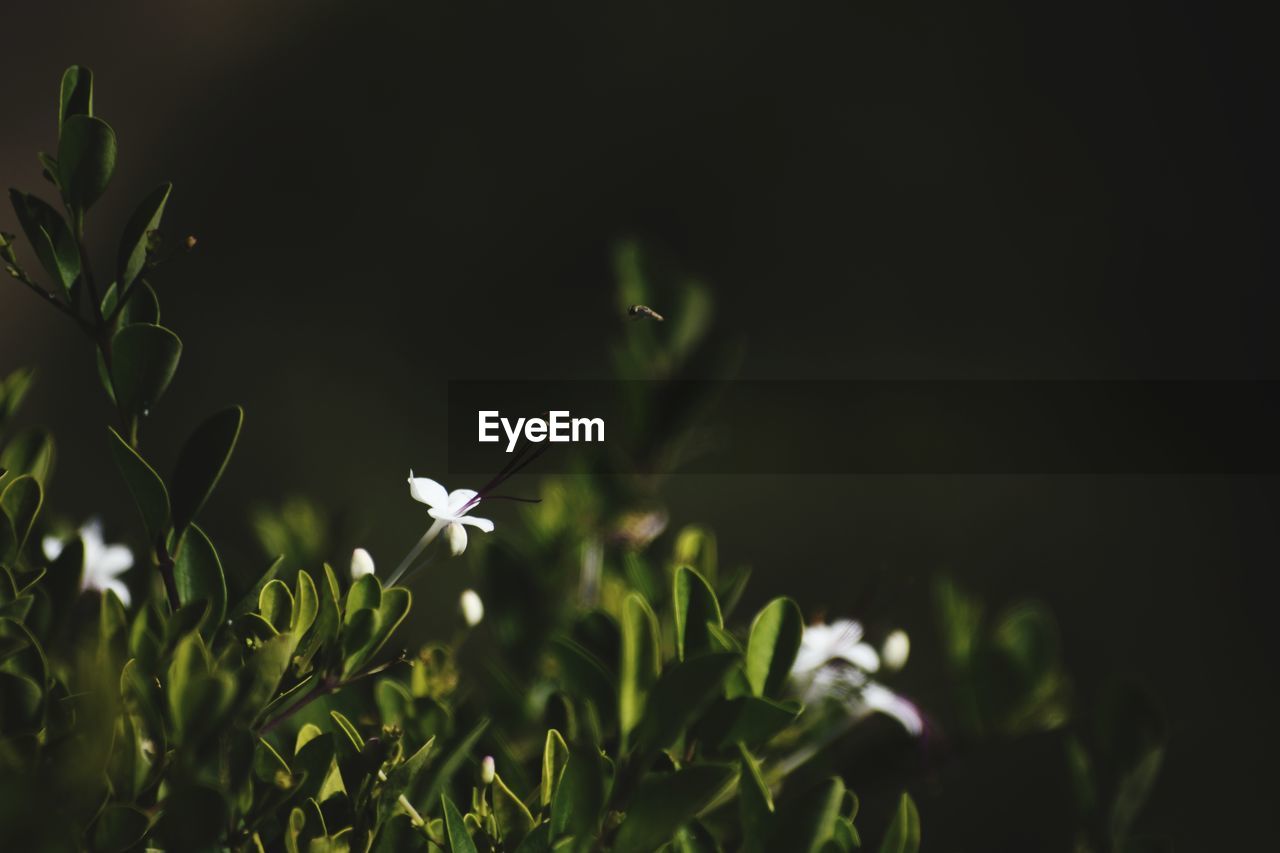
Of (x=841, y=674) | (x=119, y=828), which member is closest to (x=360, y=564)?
(x=119, y=828)

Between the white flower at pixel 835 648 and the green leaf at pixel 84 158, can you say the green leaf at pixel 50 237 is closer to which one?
the green leaf at pixel 84 158

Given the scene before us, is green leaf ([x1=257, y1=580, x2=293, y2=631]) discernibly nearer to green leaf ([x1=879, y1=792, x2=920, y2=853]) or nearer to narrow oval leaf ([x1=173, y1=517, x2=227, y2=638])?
narrow oval leaf ([x1=173, y1=517, x2=227, y2=638])

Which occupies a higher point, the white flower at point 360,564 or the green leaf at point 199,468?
the green leaf at point 199,468

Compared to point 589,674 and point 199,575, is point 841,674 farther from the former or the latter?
point 199,575

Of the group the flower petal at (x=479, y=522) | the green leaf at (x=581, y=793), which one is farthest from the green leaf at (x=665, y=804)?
the flower petal at (x=479, y=522)

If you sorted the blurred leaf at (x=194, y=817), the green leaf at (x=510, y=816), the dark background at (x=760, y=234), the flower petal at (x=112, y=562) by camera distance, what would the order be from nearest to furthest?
1. the blurred leaf at (x=194, y=817)
2. the green leaf at (x=510, y=816)
3. the flower petal at (x=112, y=562)
4. the dark background at (x=760, y=234)

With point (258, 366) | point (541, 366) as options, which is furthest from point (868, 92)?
point (258, 366)

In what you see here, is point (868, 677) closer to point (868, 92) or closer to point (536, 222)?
point (536, 222)
